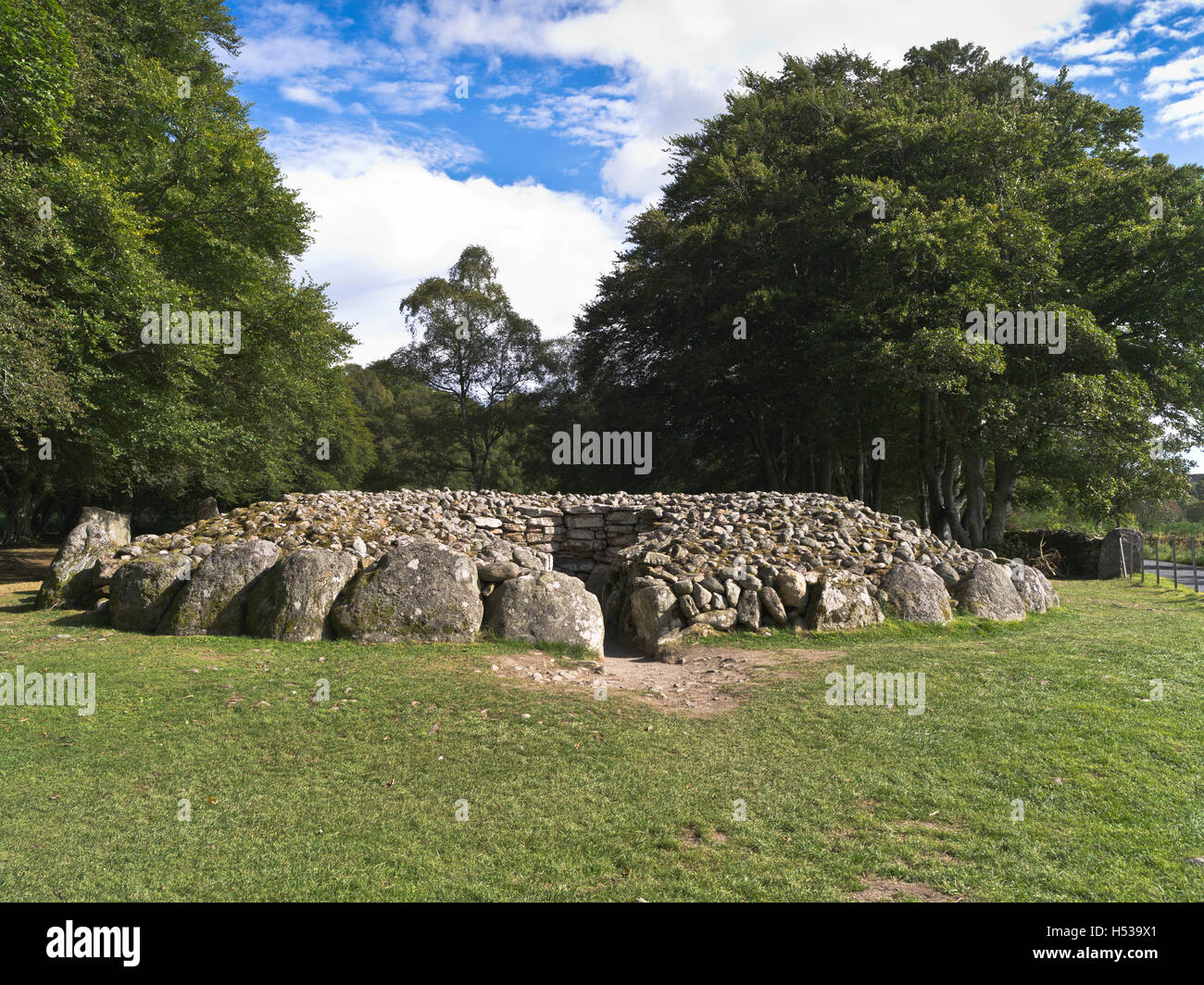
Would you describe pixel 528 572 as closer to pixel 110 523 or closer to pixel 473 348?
pixel 110 523

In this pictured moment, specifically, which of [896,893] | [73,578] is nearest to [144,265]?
[73,578]

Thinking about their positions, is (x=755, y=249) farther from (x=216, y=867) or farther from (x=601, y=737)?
(x=216, y=867)

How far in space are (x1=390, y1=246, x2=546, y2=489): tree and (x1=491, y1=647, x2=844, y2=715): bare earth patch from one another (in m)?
28.4

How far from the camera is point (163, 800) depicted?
5121 millimetres

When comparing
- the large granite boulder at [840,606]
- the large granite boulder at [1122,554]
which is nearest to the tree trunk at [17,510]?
the large granite boulder at [840,606]

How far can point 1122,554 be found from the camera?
2031 cm

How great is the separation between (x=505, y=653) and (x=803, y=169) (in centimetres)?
2215

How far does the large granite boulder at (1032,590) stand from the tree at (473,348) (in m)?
28.2

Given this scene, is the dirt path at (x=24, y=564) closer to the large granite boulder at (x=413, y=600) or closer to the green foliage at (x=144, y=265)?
the green foliage at (x=144, y=265)

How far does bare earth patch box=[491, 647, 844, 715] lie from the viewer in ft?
26.6

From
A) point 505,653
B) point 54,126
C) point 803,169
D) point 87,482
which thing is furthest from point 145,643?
point 803,169

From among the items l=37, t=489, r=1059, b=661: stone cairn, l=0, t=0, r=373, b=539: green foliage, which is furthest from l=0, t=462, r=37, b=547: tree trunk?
l=37, t=489, r=1059, b=661: stone cairn

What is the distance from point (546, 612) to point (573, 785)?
15.3ft

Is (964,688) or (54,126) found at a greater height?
(54,126)
